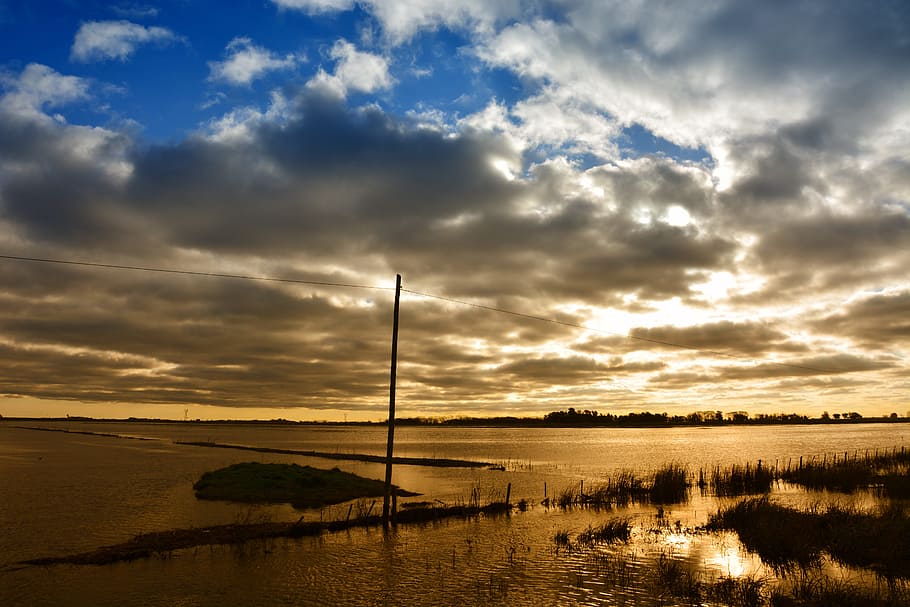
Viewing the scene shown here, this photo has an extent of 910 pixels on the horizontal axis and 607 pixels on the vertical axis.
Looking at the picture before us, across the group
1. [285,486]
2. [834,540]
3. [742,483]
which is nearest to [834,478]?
[742,483]

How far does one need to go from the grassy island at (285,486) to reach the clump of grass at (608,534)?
19.0 metres

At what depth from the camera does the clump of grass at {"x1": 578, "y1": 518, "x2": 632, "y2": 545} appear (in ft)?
93.4

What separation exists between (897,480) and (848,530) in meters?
24.8

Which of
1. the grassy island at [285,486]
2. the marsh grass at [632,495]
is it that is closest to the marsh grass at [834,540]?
the marsh grass at [632,495]

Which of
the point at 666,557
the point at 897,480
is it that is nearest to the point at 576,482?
the point at 897,480

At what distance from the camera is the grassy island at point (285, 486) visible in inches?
1747

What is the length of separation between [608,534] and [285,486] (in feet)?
86.5

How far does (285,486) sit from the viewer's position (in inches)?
1834

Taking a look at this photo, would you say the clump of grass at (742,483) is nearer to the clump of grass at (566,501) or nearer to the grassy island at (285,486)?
the clump of grass at (566,501)

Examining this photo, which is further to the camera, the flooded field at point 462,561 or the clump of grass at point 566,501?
the clump of grass at point 566,501

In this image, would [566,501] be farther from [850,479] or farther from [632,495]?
[850,479]

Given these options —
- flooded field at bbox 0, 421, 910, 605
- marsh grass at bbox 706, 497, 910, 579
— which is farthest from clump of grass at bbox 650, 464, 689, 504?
marsh grass at bbox 706, 497, 910, 579

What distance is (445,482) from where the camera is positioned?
59.0 meters

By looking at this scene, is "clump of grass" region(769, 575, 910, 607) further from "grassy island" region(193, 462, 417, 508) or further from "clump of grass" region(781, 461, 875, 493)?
"clump of grass" region(781, 461, 875, 493)
